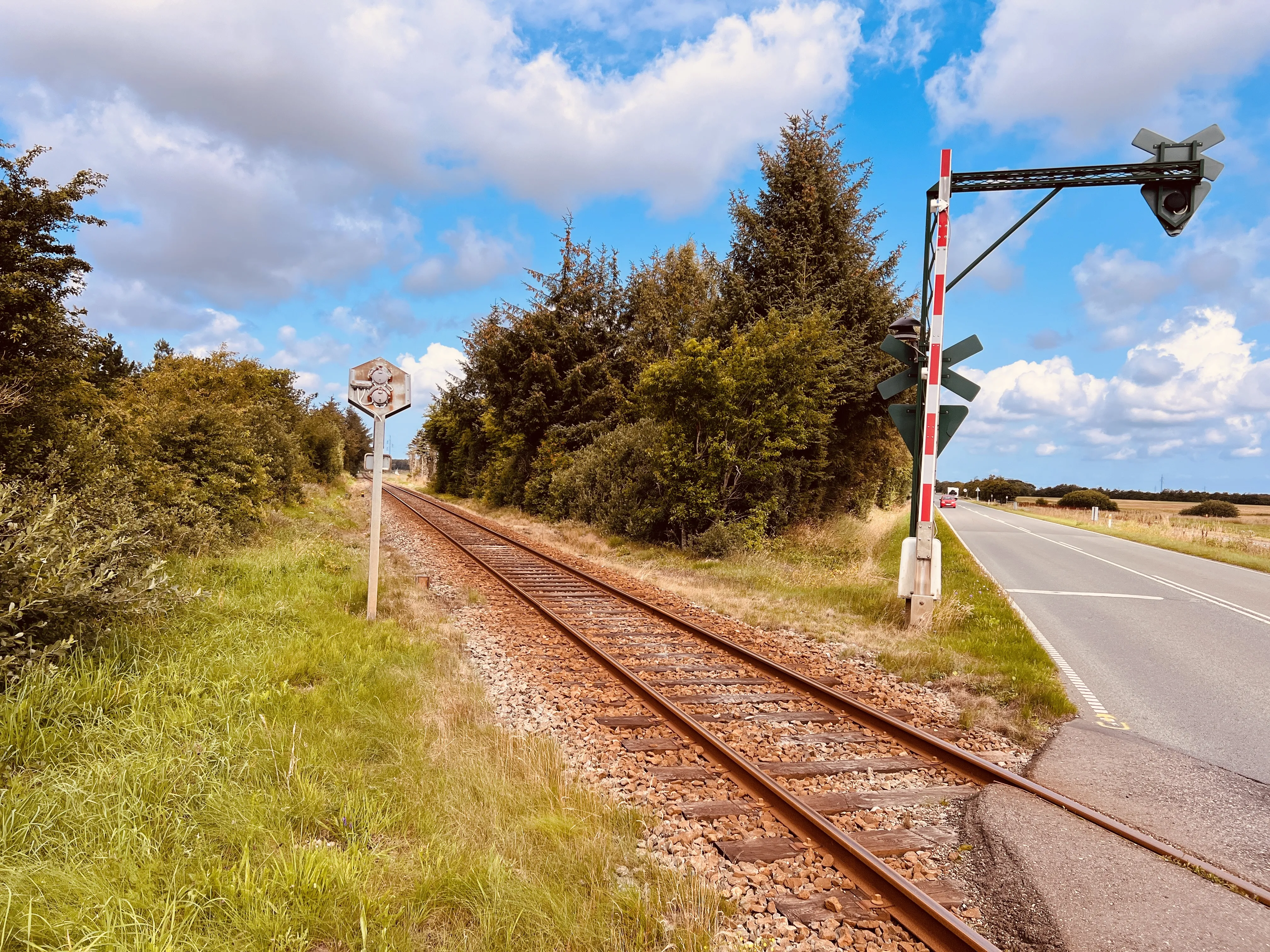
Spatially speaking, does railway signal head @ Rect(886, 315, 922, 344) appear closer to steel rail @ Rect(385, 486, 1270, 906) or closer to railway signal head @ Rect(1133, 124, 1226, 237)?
railway signal head @ Rect(1133, 124, 1226, 237)

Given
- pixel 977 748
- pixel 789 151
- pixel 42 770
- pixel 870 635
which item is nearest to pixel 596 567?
Result: pixel 870 635

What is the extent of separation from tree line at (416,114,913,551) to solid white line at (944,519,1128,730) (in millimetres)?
6122

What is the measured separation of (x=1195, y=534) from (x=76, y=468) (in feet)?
115

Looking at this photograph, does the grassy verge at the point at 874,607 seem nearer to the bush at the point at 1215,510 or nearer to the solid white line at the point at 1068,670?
the solid white line at the point at 1068,670

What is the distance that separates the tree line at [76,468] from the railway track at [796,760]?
13.2 ft

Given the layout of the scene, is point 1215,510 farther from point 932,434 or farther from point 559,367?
point 932,434

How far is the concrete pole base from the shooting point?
8.94 metres

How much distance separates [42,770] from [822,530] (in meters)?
18.2

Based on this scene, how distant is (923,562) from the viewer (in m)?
8.98

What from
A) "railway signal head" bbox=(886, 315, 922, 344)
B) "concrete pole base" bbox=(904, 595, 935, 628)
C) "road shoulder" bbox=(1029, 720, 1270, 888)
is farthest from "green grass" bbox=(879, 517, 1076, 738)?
"railway signal head" bbox=(886, 315, 922, 344)

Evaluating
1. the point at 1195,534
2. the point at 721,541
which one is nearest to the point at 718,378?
the point at 721,541

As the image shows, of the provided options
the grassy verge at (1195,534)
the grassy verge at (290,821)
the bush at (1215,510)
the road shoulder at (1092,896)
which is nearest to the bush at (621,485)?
the grassy verge at (290,821)

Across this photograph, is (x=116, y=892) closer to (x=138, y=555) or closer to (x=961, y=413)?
(x=138, y=555)

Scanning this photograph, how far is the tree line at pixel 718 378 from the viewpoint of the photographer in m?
16.2
